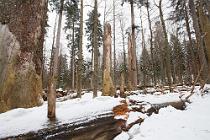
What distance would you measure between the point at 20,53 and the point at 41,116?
6.30 feet

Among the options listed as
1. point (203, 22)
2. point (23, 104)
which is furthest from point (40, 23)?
point (203, 22)

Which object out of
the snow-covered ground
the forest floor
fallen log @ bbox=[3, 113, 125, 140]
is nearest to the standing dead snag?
the forest floor

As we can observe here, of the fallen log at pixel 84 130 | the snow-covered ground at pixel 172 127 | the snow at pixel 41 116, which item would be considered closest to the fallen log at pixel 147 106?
the snow-covered ground at pixel 172 127

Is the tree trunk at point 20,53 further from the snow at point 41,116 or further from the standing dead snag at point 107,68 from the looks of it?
the standing dead snag at point 107,68

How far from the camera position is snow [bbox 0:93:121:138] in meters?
3.80

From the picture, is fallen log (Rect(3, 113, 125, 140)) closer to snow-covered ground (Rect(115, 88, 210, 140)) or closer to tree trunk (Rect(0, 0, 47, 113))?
snow-covered ground (Rect(115, 88, 210, 140))

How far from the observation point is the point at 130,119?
17.0 feet

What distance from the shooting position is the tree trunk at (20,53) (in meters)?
5.25

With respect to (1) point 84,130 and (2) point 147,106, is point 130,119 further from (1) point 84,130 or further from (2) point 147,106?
(1) point 84,130

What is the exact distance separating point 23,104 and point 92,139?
6.62ft

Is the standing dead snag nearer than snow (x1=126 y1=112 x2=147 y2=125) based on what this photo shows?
No

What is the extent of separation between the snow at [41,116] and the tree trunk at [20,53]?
30.7 inches

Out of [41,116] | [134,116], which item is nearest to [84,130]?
[41,116]

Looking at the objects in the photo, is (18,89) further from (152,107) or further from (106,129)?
(152,107)
